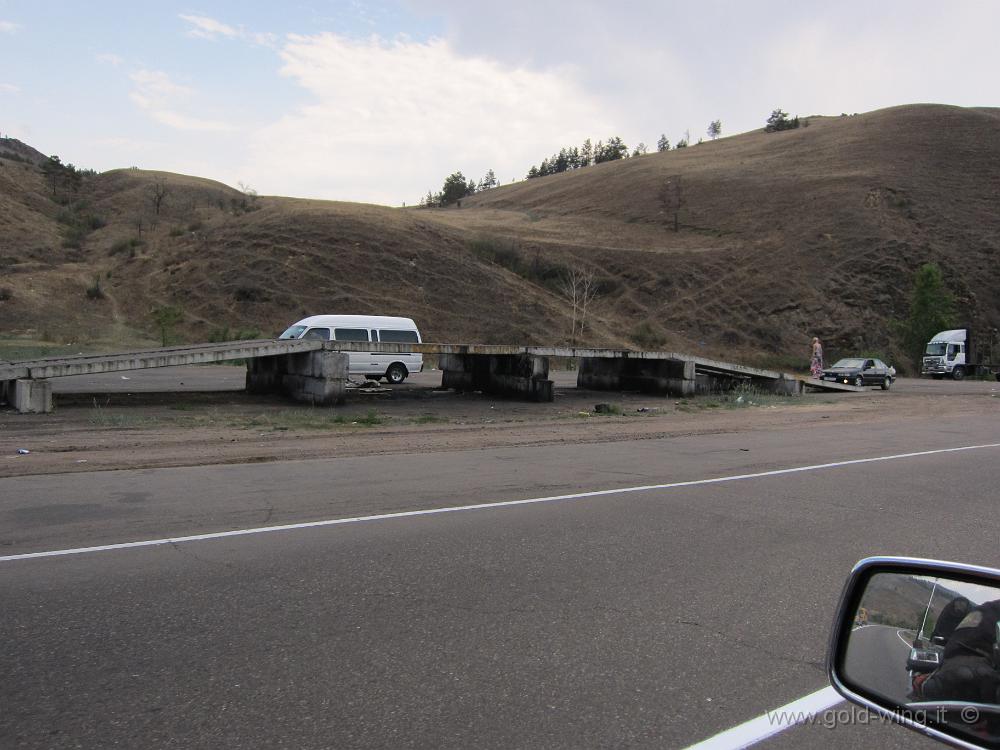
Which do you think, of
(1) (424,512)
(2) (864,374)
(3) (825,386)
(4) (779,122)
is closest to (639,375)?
(3) (825,386)

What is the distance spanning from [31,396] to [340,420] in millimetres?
6414

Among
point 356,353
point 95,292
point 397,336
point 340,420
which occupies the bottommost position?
point 340,420

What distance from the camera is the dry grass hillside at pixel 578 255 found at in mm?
48812

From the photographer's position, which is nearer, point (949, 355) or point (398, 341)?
Result: point (398, 341)

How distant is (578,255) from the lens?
214ft

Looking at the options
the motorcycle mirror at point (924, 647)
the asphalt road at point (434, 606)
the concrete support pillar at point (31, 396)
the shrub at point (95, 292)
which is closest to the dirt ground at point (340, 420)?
the concrete support pillar at point (31, 396)

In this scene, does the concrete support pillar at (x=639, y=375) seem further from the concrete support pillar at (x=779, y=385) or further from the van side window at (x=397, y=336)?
the van side window at (x=397, y=336)

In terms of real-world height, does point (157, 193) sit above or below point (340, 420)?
above

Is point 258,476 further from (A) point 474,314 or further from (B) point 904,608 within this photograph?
(A) point 474,314

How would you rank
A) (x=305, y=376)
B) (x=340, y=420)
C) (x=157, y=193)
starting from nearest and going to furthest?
(x=340, y=420)
(x=305, y=376)
(x=157, y=193)

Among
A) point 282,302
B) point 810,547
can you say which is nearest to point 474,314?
point 282,302

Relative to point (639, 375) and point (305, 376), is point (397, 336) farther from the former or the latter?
point (639, 375)

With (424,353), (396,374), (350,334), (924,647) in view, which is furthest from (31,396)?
(924,647)

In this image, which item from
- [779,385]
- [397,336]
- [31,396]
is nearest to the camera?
[31,396]
